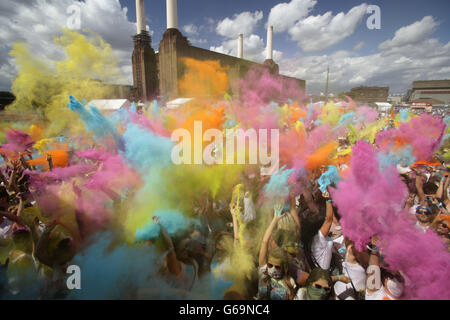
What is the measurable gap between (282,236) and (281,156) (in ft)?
6.51

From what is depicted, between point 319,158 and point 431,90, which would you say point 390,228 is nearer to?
point 319,158

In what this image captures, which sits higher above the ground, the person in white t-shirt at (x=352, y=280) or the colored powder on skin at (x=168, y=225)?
the colored powder on skin at (x=168, y=225)

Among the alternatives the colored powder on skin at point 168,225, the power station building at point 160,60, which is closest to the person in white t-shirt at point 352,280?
the colored powder on skin at point 168,225

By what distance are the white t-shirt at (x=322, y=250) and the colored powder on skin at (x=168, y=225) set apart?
1.53m

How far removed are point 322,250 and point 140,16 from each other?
30.2 meters

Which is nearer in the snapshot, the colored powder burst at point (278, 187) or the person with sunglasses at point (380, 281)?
the person with sunglasses at point (380, 281)

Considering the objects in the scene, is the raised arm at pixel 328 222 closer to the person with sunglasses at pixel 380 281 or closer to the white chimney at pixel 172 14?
the person with sunglasses at pixel 380 281

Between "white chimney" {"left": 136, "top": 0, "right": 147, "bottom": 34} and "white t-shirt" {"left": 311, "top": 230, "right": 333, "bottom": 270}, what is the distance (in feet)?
96.3

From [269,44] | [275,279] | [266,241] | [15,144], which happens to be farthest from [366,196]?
[269,44]

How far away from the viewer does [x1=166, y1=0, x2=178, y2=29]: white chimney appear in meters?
23.5

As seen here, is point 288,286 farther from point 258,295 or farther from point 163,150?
point 163,150

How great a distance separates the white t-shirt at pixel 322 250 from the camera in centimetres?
244

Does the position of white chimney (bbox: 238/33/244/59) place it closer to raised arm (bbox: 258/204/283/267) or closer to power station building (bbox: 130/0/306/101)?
power station building (bbox: 130/0/306/101)

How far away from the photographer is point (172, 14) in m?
23.7
